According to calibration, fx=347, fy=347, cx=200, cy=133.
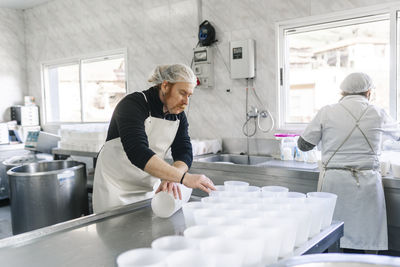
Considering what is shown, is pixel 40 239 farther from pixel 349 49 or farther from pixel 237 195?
pixel 349 49

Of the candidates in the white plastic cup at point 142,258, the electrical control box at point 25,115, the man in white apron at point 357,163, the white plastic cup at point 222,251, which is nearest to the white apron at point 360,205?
the man in white apron at point 357,163

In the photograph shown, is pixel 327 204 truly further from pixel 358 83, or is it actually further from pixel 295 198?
pixel 358 83

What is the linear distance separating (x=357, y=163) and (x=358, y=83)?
56 cm

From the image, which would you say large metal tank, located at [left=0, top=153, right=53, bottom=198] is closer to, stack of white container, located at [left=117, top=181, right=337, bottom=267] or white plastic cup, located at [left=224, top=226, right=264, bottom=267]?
stack of white container, located at [left=117, top=181, right=337, bottom=267]

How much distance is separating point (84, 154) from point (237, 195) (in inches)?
123

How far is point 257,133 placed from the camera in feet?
12.0

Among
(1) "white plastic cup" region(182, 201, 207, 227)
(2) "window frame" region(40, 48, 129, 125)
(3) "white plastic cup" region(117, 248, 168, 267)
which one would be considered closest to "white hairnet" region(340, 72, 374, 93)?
(1) "white plastic cup" region(182, 201, 207, 227)

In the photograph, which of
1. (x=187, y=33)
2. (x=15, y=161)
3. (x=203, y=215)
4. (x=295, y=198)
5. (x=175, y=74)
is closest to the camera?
(x=203, y=215)

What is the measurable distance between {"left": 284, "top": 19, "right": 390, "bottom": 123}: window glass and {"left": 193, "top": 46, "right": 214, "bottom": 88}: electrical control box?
0.84 meters

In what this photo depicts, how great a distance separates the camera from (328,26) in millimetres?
3225

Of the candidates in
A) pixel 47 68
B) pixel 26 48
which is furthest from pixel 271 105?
pixel 26 48

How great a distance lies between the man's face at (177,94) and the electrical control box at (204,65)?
6.43ft

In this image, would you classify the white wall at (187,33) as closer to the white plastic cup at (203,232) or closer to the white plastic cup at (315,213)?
the white plastic cup at (315,213)

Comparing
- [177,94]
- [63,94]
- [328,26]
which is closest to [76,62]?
[63,94]
